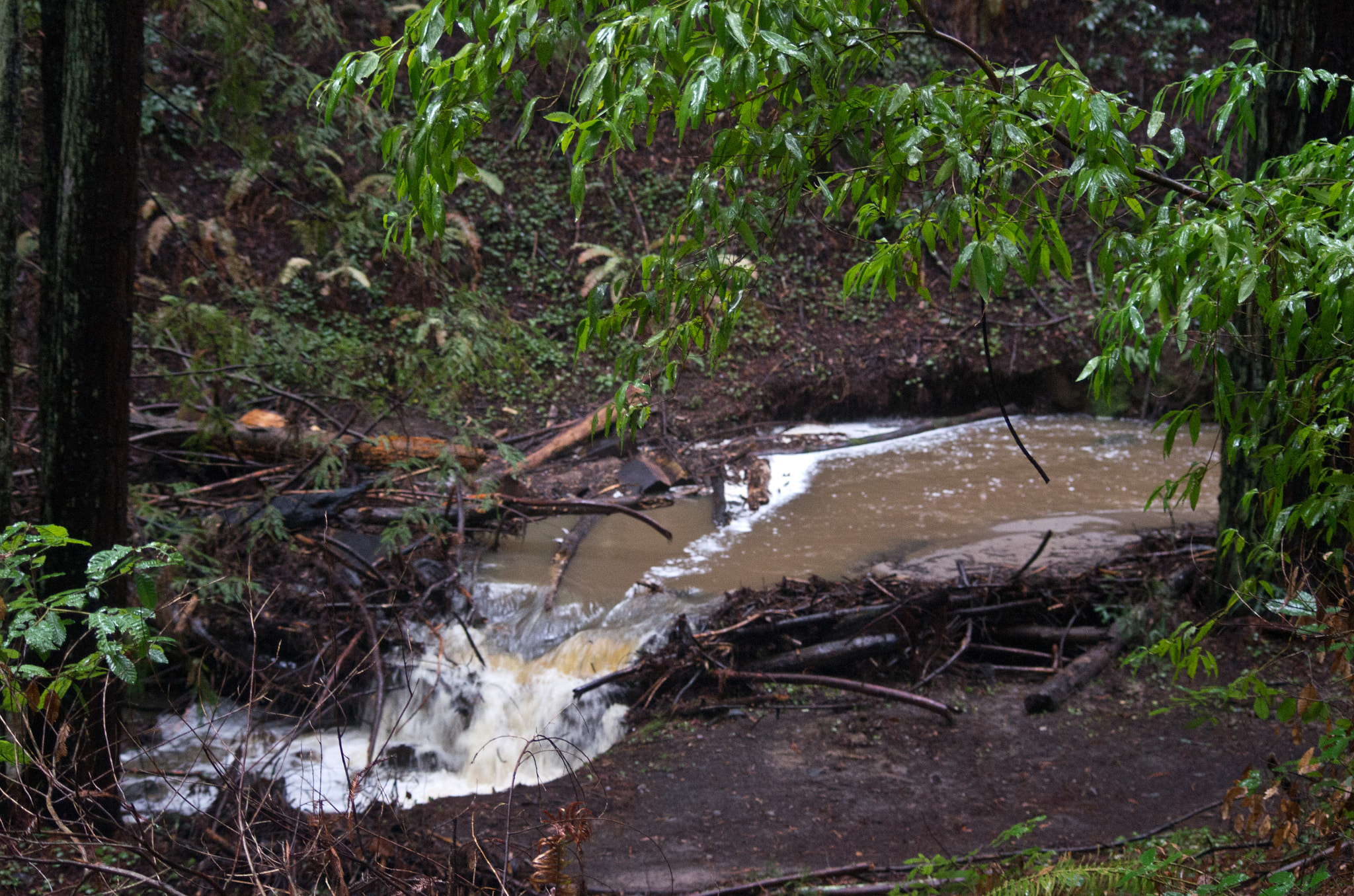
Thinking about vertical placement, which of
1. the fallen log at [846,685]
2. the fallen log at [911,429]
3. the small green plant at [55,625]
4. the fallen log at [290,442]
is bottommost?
the fallen log at [846,685]

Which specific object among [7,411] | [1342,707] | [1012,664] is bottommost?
[1012,664]

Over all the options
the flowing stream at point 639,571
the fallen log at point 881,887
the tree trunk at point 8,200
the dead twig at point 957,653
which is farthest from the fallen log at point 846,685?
the tree trunk at point 8,200

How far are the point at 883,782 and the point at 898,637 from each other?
145cm

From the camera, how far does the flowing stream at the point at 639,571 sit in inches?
259

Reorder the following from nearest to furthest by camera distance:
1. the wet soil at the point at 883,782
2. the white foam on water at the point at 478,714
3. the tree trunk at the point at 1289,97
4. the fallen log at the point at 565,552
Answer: the wet soil at the point at 883,782, the tree trunk at the point at 1289,97, the white foam on water at the point at 478,714, the fallen log at the point at 565,552

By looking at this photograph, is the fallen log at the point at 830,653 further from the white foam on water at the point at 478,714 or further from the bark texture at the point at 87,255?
the bark texture at the point at 87,255

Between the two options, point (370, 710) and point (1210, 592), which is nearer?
point (1210, 592)

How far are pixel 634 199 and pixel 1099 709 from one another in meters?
14.6

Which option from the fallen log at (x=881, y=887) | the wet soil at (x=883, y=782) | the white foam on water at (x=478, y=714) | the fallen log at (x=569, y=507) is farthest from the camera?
the fallen log at (x=569, y=507)

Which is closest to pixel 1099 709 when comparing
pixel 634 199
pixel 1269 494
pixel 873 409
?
pixel 1269 494

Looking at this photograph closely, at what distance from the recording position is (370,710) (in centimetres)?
717

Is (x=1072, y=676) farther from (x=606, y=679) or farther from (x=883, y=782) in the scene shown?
(x=606, y=679)

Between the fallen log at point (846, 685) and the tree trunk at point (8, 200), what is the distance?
4.73m

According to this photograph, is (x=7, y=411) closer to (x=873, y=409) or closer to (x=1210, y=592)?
(x=1210, y=592)
